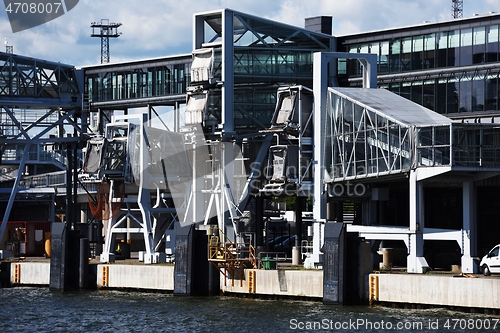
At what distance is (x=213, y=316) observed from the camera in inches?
2557

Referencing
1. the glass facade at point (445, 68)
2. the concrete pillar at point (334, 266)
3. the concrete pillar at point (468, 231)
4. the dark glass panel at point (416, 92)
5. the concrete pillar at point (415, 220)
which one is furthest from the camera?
the dark glass panel at point (416, 92)

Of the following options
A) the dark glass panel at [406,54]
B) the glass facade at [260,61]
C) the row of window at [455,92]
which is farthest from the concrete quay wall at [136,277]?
the dark glass panel at [406,54]

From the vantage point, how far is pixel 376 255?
240ft

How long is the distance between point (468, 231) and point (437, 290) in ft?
16.1

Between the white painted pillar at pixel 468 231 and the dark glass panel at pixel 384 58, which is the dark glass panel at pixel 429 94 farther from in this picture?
the white painted pillar at pixel 468 231

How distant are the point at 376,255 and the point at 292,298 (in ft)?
20.1

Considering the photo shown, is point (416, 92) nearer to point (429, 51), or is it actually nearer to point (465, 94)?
point (429, 51)

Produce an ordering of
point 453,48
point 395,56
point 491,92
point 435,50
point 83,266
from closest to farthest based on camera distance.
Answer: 1. point 83,266
2. point 491,92
3. point 453,48
4. point 435,50
5. point 395,56

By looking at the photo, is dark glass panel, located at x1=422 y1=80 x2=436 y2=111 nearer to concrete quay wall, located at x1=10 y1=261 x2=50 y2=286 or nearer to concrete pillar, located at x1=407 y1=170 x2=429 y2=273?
concrete pillar, located at x1=407 y1=170 x2=429 y2=273

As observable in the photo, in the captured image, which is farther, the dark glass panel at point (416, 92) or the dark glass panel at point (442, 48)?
the dark glass panel at point (416, 92)

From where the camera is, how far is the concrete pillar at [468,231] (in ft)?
216

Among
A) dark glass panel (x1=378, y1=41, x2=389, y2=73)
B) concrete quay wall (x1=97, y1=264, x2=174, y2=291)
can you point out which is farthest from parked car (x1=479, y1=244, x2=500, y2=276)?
dark glass panel (x1=378, y1=41, x2=389, y2=73)

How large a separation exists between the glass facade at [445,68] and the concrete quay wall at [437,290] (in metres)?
21.8

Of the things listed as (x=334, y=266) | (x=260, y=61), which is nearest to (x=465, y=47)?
(x=260, y=61)
